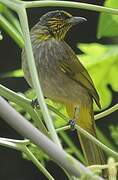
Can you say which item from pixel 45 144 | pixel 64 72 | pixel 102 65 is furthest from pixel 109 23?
pixel 45 144

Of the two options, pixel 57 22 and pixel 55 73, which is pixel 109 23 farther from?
pixel 57 22

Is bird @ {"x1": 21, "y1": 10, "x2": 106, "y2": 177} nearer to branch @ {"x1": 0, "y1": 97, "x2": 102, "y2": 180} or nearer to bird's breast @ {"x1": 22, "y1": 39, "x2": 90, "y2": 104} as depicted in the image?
bird's breast @ {"x1": 22, "y1": 39, "x2": 90, "y2": 104}

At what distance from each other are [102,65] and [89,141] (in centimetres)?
25

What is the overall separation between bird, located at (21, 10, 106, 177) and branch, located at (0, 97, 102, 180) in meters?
0.73

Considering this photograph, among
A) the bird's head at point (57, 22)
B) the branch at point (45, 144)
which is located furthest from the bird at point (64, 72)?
the branch at point (45, 144)

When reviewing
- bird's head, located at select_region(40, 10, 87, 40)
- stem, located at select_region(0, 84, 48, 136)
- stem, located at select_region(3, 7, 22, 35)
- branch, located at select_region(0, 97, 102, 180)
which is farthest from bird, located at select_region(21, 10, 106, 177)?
branch, located at select_region(0, 97, 102, 180)

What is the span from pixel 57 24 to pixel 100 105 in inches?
17.1

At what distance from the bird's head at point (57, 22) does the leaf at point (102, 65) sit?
0.20 m

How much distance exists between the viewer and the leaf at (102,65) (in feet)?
3.44

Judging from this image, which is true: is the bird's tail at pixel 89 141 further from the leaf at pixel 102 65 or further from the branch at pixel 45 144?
the branch at pixel 45 144

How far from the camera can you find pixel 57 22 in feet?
4.87

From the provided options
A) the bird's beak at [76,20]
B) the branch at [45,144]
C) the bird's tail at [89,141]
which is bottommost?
the bird's tail at [89,141]

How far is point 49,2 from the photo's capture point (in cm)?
62

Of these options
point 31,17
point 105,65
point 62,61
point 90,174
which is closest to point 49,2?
point 90,174
